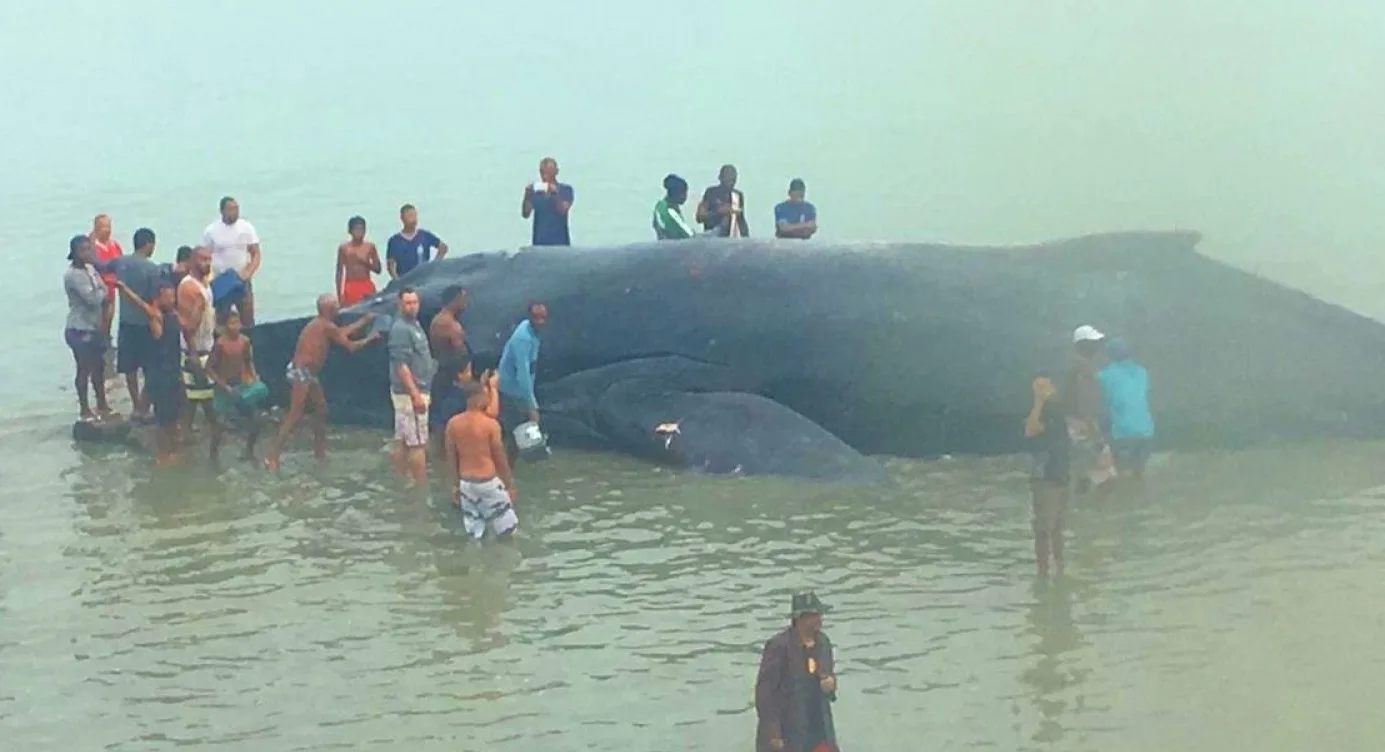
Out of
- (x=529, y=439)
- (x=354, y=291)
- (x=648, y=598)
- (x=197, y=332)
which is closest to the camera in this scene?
(x=648, y=598)

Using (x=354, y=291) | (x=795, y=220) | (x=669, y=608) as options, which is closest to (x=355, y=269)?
(x=354, y=291)

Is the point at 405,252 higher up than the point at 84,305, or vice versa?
the point at 405,252

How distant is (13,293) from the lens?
33.0 meters

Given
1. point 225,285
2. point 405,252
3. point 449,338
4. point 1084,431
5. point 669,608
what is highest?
point 405,252

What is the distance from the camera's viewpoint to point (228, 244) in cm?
2142

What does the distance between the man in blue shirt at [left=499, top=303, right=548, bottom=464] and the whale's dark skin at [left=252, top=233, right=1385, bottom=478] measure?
0.74 m

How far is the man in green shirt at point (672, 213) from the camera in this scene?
21.7 meters

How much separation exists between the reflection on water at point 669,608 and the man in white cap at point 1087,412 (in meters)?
0.34

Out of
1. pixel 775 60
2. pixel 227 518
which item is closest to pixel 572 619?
pixel 227 518

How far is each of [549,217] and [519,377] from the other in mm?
4466

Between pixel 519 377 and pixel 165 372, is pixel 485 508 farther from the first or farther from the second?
pixel 165 372

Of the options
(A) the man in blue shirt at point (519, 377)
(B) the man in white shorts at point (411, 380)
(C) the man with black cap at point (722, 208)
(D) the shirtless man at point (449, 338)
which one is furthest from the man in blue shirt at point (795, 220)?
(B) the man in white shorts at point (411, 380)

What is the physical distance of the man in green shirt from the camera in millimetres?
21672

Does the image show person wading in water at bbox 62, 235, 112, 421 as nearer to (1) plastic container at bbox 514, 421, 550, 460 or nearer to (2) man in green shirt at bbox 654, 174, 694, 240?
(1) plastic container at bbox 514, 421, 550, 460
